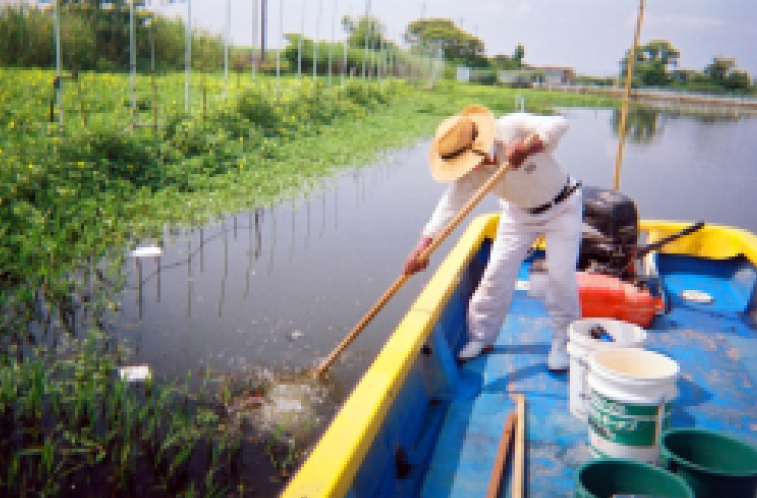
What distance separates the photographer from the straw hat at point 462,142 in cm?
287

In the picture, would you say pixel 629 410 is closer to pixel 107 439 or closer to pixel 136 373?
pixel 107 439

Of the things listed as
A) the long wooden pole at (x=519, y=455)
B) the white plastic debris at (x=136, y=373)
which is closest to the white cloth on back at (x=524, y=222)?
the long wooden pole at (x=519, y=455)

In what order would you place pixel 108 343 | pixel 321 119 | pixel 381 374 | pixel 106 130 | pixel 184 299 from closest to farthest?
pixel 381 374 → pixel 108 343 → pixel 184 299 → pixel 106 130 → pixel 321 119

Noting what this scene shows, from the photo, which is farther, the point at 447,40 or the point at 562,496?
the point at 447,40

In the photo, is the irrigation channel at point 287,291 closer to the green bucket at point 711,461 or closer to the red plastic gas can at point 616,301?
the red plastic gas can at point 616,301

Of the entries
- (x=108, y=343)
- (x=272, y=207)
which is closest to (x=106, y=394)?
(x=108, y=343)

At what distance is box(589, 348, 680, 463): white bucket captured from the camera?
7.50 ft

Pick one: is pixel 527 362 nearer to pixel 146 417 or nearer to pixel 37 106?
pixel 146 417

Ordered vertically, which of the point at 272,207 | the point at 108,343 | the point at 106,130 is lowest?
the point at 108,343

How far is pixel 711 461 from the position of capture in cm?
223

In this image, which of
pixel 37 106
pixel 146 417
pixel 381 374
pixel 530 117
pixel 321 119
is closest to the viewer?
pixel 381 374

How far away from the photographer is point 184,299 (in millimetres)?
4867

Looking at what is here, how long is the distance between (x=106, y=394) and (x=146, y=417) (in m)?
0.31

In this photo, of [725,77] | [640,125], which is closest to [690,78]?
[725,77]
